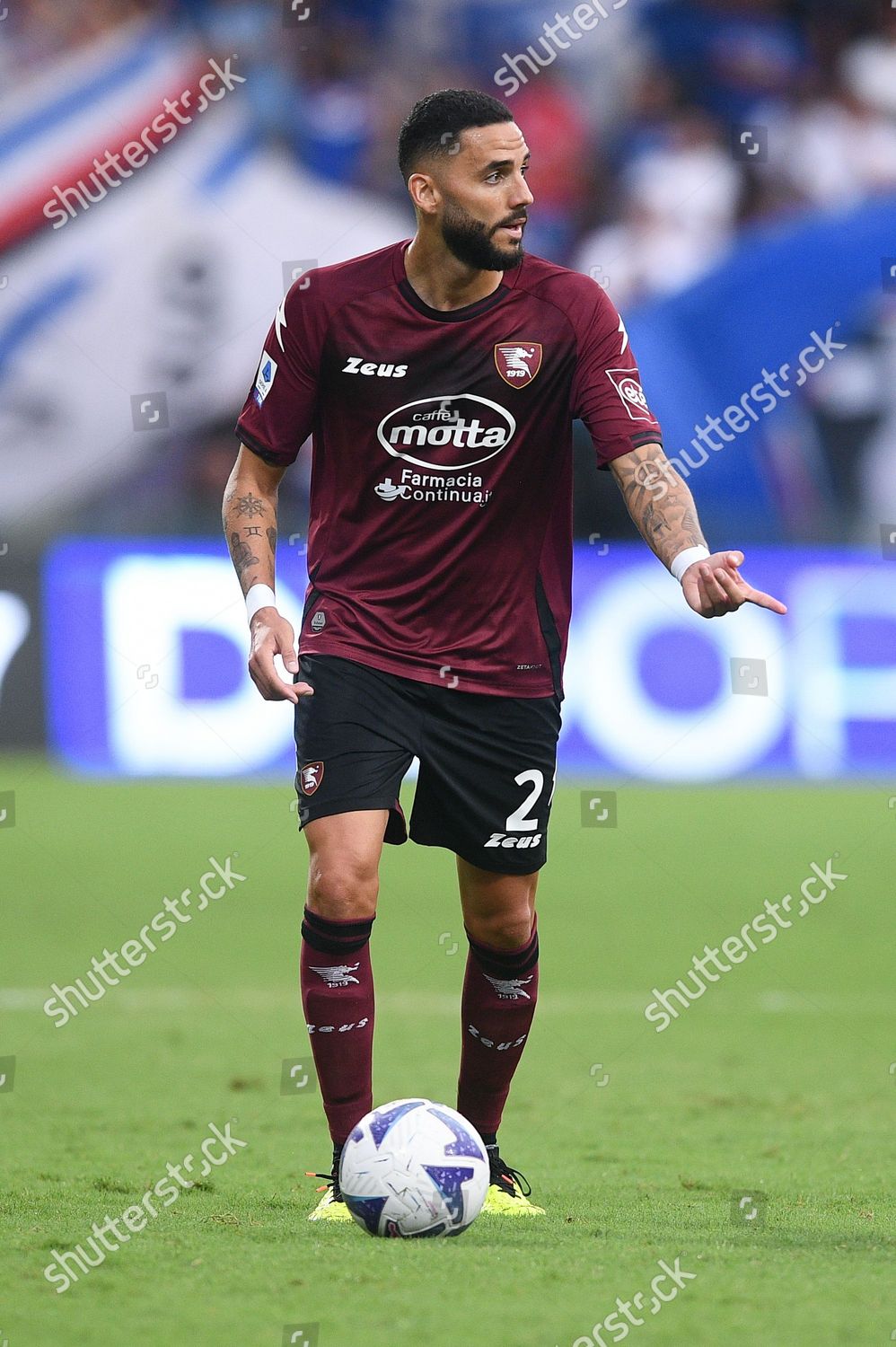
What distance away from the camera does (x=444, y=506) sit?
4137mm

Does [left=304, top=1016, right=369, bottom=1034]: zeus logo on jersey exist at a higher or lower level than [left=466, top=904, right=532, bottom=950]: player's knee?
lower

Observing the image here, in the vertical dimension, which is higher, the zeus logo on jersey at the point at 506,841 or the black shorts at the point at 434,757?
the black shorts at the point at 434,757

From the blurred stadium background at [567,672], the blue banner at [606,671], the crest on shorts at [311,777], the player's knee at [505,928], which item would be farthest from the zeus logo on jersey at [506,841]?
the blue banner at [606,671]

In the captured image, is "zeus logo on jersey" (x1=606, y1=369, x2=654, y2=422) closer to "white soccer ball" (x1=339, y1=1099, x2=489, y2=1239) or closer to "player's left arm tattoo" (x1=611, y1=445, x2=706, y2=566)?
"player's left arm tattoo" (x1=611, y1=445, x2=706, y2=566)

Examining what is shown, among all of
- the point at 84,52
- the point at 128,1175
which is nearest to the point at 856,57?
the point at 84,52

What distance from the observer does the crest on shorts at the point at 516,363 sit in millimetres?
4113

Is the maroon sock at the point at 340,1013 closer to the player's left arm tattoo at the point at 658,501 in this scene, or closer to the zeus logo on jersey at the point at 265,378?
the player's left arm tattoo at the point at 658,501

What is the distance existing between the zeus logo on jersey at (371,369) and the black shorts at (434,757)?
24.5 inches

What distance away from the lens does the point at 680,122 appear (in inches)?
653

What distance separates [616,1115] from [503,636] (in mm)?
1957

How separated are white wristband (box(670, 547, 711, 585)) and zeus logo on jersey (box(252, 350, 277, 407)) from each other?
3.34 feet

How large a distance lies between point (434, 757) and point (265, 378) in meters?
0.93

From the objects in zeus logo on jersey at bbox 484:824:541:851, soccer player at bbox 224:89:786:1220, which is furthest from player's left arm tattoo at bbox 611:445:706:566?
zeus logo on jersey at bbox 484:824:541:851

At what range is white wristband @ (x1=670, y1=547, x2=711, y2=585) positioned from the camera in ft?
12.4
